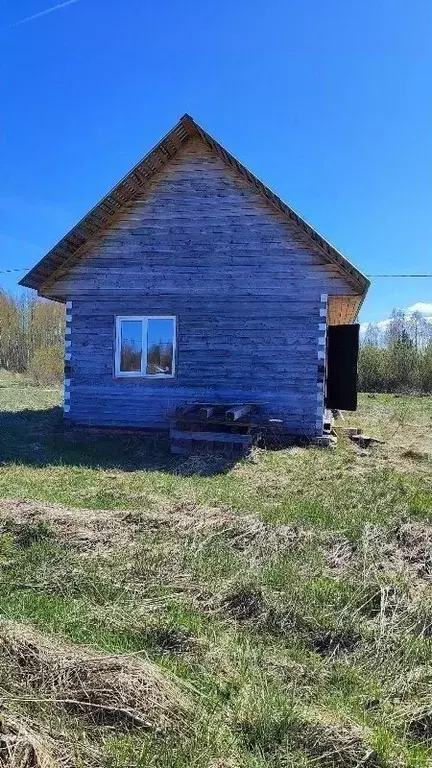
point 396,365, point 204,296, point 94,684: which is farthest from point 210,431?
point 396,365

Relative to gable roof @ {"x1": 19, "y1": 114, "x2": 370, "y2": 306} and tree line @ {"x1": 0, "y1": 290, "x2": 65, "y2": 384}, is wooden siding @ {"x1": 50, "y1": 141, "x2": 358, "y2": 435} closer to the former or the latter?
gable roof @ {"x1": 19, "y1": 114, "x2": 370, "y2": 306}

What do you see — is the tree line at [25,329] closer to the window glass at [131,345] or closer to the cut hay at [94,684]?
the window glass at [131,345]

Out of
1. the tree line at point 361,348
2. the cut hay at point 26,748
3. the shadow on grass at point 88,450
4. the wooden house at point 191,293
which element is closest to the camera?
the cut hay at point 26,748

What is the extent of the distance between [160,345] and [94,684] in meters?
10.4

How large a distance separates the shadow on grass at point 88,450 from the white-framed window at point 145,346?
1.48 metres

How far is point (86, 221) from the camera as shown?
1267cm

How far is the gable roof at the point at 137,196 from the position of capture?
12.1 meters

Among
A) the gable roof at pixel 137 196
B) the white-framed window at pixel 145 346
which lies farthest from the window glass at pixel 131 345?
the gable roof at pixel 137 196

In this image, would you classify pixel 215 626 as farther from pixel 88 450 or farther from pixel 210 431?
pixel 88 450

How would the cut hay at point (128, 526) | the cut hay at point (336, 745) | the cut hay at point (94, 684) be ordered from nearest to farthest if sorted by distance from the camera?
the cut hay at point (336, 745) < the cut hay at point (94, 684) < the cut hay at point (128, 526)

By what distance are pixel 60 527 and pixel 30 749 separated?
131 inches

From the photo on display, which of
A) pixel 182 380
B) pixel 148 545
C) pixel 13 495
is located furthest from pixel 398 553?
pixel 182 380

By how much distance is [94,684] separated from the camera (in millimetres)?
3088

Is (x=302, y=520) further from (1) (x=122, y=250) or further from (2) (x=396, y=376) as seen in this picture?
(2) (x=396, y=376)
